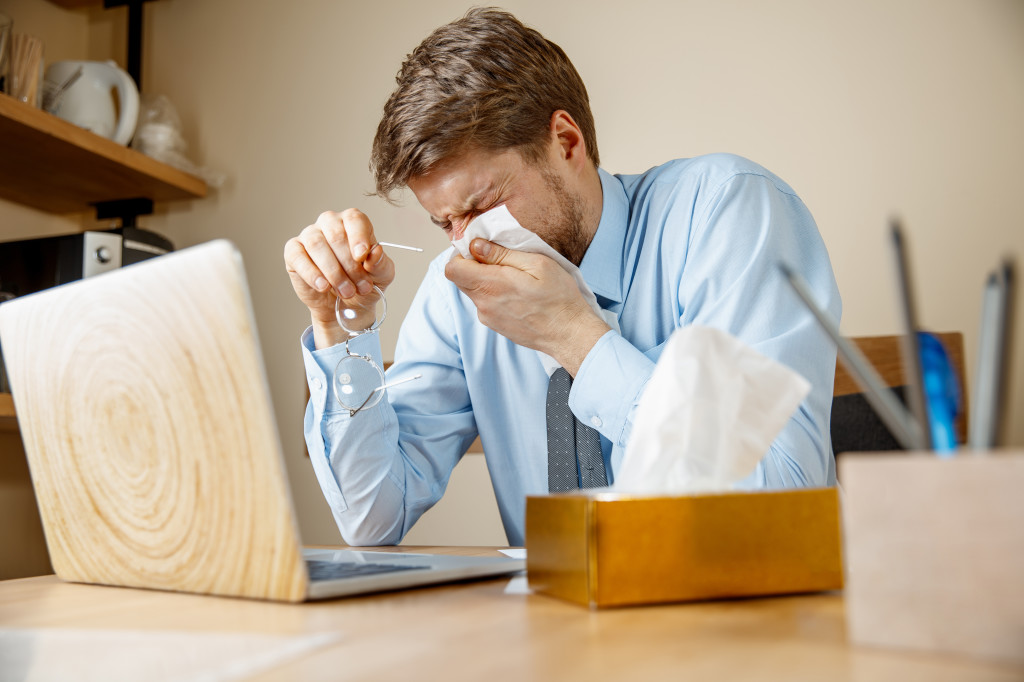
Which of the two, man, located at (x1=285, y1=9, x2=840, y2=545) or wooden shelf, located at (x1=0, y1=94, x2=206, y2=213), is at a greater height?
wooden shelf, located at (x1=0, y1=94, x2=206, y2=213)

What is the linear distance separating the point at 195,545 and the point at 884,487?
0.41 m

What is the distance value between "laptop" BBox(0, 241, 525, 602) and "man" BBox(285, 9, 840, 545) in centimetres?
44

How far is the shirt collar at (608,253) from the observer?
120 centimetres

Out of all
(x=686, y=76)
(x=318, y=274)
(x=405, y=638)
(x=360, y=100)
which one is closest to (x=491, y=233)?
(x=318, y=274)

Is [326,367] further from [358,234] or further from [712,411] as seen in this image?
[712,411]

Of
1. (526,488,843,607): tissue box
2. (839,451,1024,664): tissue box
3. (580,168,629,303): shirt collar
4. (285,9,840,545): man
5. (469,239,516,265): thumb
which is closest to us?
(839,451,1024,664): tissue box

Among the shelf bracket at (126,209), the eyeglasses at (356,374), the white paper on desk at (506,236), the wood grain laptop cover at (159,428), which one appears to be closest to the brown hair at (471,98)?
the white paper on desk at (506,236)

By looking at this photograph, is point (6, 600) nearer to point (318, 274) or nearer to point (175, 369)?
point (175, 369)

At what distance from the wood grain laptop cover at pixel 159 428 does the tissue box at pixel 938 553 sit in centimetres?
30

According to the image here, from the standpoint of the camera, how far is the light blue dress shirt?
0.92 metres

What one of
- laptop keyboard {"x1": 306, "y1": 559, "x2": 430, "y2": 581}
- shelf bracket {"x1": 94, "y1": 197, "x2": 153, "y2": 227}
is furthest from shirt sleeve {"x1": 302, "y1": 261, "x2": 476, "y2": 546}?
shelf bracket {"x1": 94, "y1": 197, "x2": 153, "y2": 227}

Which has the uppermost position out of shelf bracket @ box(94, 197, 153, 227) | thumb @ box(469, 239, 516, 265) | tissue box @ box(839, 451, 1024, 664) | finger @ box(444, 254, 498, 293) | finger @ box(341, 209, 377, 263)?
shelf bracket @ box(94, 197, 153, 227)

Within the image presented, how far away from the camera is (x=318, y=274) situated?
3.45ft

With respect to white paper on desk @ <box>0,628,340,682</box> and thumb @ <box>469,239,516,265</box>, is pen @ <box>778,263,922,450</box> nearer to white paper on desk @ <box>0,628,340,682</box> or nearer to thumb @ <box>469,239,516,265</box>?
white paper on desk @ <box>0,628,340,682</box>
